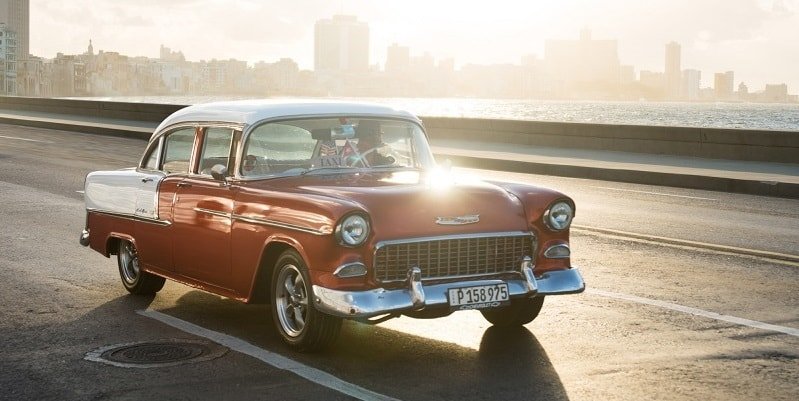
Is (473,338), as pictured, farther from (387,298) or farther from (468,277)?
(387,298)

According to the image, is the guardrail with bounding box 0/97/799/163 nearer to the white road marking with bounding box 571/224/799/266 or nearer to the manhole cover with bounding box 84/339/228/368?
the white road marking with bounding box 571/224/799/266

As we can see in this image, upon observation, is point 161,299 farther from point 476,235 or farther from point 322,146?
point 476,235

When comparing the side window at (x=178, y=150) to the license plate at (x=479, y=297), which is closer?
the license plate at (x=479, y=297)

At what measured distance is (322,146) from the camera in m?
8.41

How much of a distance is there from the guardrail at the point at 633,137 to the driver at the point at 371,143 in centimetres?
1814

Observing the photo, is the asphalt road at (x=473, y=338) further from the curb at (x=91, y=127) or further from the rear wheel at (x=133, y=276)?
the curb at (x=91, y=127)

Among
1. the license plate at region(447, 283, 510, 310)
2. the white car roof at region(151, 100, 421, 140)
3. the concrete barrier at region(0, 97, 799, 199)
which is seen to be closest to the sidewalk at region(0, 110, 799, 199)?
the concrete barrier at region(0, 97, 799, 199)

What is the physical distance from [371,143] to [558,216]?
148 centimetres

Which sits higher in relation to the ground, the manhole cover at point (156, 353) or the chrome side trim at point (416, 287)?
the chrome side trim at point (416, 287)

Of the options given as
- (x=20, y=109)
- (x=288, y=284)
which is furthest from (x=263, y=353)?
(x=20, y=109)

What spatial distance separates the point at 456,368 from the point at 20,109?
4944 cm

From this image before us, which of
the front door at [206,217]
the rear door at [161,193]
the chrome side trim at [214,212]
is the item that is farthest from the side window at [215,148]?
the chrome side trim at [214,212]

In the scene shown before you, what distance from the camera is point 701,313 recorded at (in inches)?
344

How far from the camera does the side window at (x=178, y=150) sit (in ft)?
29.7
